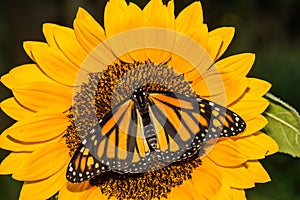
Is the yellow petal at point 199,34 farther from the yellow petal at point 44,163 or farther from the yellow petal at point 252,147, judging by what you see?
the yellow petal at point 44,163

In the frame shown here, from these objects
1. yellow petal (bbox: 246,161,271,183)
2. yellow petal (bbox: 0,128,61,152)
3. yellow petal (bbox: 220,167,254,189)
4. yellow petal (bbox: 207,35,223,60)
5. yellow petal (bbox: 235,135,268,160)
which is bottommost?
yellow petal (bbox: 0,128,61,152)

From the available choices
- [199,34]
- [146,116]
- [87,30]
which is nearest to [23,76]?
[87,30]

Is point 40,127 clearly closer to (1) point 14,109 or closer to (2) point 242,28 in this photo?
(1) point 14,109

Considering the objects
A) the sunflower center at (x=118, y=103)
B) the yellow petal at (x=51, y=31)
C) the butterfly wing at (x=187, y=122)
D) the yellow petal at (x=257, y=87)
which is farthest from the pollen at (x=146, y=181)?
the yellow petal at (x=51, y=31)

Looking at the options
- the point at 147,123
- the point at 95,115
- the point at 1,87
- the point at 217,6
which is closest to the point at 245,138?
the point at 147,123

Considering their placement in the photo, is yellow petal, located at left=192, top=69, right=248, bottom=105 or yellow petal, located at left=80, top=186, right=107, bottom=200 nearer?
yellow petal, located at left=192, top=69, right=248, bottom=105

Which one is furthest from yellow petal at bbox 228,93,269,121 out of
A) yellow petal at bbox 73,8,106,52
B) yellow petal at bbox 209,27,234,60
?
yellow petal at bbox 73,8,106,52

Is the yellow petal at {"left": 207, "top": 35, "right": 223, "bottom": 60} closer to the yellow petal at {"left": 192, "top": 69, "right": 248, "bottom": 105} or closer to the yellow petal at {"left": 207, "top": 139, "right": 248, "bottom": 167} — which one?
the yellow petal at {"left": 192, "top": 69, "right": 248, "bottom": 105}
